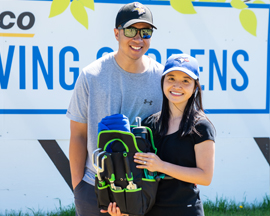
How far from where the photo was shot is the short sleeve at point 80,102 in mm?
1937

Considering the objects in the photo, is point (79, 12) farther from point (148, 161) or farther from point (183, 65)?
point (148, 161)

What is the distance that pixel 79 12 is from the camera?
2.94 meters

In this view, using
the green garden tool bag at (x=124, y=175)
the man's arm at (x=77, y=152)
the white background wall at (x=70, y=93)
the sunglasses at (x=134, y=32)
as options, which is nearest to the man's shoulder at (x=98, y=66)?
the sunglasses at (x=134, y=32)

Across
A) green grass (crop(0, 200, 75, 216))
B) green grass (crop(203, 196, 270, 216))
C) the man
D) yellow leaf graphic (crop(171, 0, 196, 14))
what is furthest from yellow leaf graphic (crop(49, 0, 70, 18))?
green grass (crop(203, 196, 270, 216))

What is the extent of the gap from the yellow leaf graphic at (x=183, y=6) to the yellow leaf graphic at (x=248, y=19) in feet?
1.39

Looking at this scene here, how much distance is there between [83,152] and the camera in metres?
2.03

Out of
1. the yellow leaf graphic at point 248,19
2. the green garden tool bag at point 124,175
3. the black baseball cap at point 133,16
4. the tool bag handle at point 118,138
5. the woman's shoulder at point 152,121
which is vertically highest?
the yellow leaf graphic at point 248,19

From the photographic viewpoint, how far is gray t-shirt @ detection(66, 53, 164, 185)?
193 centimetres

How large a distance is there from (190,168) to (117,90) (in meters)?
0.56

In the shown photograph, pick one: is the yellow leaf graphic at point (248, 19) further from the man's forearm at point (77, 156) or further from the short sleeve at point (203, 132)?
the man's forearm at point (77, 156)

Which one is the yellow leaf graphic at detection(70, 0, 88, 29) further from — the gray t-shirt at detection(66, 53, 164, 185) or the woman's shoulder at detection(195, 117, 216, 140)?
the woman's shoulder at detection(195, 117, 216, 140)

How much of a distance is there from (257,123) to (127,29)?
1.77 m

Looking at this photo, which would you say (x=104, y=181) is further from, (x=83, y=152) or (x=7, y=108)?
(x=7, y=108)

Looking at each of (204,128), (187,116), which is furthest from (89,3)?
(204,128)
